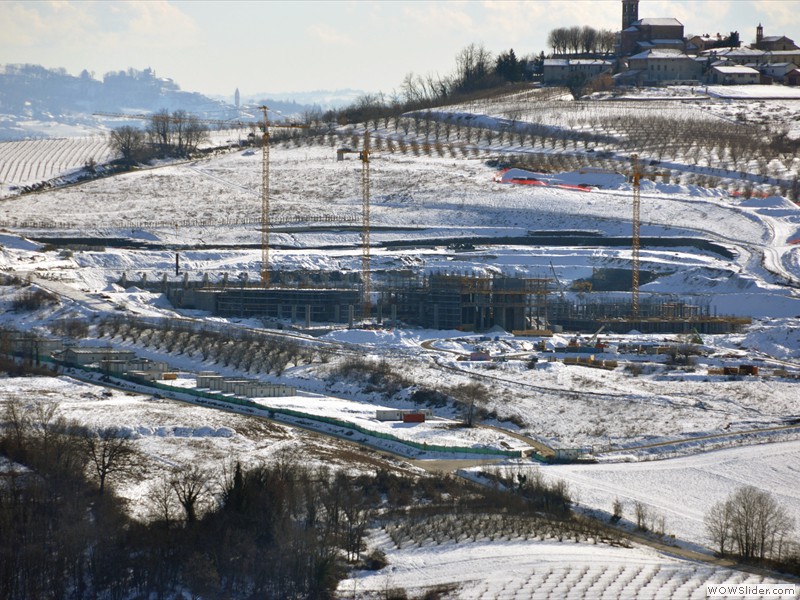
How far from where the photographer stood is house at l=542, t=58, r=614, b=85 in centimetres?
10781

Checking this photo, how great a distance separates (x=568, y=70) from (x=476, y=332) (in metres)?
58.4

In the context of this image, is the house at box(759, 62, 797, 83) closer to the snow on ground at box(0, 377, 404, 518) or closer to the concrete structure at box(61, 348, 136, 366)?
the concrete structure at box(61, 348, 136, 366)

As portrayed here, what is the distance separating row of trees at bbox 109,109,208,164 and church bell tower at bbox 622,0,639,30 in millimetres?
40047

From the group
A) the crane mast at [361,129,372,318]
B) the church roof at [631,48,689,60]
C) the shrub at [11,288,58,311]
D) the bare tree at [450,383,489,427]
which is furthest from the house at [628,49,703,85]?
the bare tree at [450,383,489,427]

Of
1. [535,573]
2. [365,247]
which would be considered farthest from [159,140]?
[535,573]

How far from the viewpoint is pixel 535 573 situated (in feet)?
79.3

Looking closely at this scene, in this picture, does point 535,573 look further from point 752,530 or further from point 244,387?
point 244,387

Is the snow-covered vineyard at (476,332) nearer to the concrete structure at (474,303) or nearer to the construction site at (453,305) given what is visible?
the construction site at (453,305)

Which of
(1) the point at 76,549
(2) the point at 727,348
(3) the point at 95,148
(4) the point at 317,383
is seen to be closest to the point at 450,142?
(3) the point at 95,148

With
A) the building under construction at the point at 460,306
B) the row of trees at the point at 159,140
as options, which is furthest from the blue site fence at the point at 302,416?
the row of trees at the point at 159,140

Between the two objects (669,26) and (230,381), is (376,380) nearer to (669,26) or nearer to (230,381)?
(230,381)

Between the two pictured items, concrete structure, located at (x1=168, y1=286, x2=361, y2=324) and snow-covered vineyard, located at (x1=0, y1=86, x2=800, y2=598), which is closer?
snow-covered vineyard, located at (x1=0, y1=86, x2=800, y2=598)

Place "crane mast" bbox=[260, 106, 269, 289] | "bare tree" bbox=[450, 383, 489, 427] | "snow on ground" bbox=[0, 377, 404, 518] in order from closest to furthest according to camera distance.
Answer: "snow on ground" bbox=[0, 377, 404, 518] → "bare tree" bbox=[450, 383, 489, 427] → "crane mast" bbox=[260, 106, 269, 289]

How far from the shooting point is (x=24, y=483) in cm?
2725
